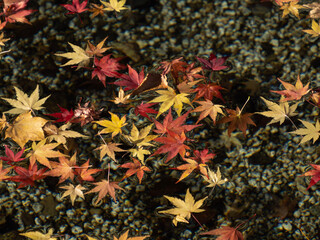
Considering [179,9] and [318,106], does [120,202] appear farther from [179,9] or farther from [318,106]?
[179,9]

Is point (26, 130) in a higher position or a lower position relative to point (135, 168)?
higher

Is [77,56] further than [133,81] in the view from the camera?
Yes

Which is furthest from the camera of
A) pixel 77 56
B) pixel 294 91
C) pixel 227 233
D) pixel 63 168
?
pixel 77 56

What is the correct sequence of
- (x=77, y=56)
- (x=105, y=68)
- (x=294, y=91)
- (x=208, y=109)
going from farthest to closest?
(x=77, y=56) → (x=105, y=68) → (x=294, y=91) → (x=208, y=109)

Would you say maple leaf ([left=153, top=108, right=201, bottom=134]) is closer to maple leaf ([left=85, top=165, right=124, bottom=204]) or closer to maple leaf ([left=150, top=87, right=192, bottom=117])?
maple leaf ([left=150, top=87, right=192, bottom=117])

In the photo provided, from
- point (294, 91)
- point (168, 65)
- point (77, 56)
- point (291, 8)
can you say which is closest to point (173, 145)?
point (168, 65)

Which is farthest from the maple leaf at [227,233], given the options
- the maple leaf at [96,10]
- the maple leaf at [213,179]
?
the maple leaf at [96,10]

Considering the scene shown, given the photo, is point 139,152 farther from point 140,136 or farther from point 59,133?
point 59,133
